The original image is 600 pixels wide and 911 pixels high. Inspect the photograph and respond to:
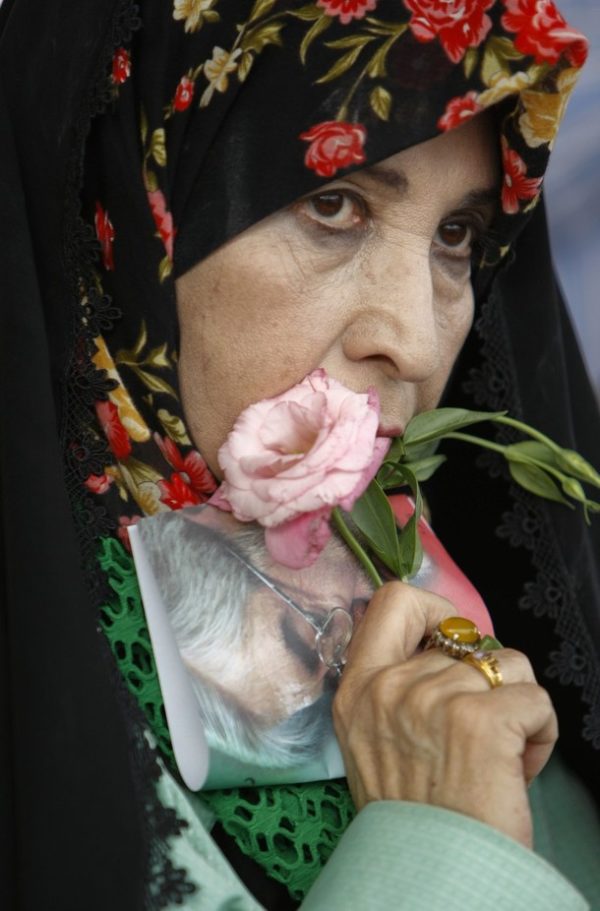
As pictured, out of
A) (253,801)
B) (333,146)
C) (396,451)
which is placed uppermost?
(333,146)

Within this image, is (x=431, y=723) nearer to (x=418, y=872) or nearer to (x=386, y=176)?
(x=418, y=872)

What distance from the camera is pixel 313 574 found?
1.46 m

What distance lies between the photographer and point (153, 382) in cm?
144

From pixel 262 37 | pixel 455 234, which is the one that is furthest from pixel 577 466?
pixel 262 37

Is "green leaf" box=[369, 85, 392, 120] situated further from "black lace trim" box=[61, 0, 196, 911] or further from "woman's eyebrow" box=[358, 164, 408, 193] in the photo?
"black lace trim" box=[61, 0, 196, 911]

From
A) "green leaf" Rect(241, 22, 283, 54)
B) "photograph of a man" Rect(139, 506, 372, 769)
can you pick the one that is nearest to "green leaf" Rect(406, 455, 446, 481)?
"photograph of a man" Rect(139, 506, 372, 769)

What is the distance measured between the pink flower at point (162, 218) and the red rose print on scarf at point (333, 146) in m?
0.17

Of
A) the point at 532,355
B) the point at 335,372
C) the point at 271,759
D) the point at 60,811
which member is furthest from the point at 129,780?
the point at 532,355

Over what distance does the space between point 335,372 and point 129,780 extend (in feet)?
1.71

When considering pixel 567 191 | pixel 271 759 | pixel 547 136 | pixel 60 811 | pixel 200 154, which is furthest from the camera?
pixel 567 191

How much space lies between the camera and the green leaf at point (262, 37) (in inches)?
57.1

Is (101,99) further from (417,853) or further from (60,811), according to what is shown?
(417,853)

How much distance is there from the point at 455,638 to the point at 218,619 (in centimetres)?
26

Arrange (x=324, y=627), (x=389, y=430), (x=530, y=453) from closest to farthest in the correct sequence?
(x=324, y=627), (x=389, y=430), (x=530, y=453)
